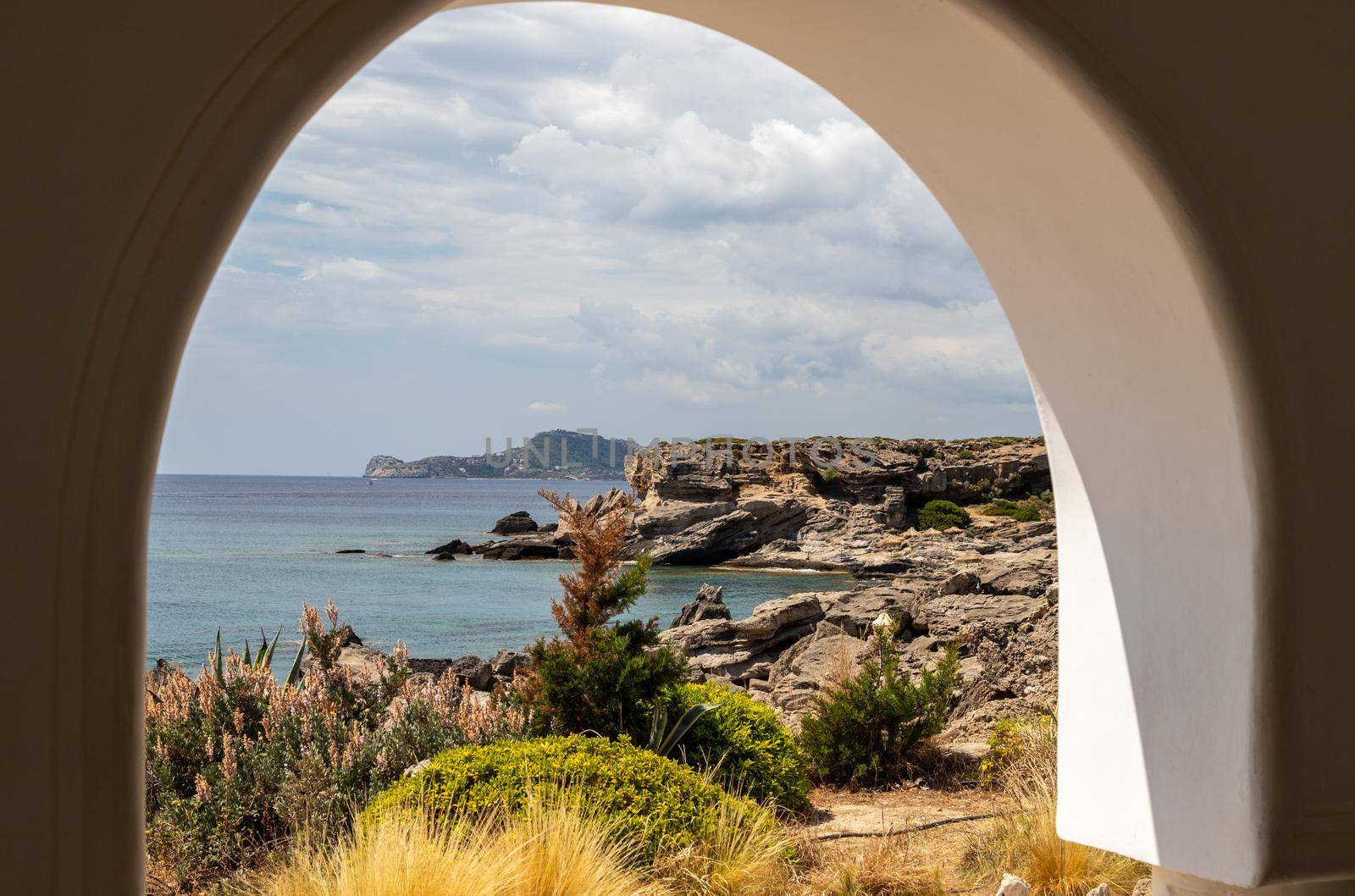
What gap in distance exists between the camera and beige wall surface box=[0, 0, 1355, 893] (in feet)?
4.93

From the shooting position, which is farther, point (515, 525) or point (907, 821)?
point (515, 525)

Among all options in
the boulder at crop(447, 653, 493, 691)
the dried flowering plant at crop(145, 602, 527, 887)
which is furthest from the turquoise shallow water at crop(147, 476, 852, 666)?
the boulder at crop(447, 653, 493, 691)

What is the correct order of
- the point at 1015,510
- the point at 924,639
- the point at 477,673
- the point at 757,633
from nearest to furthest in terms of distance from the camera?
1. the point at 924,639
2. the point at 477,673
3. the point at 757,633
4. the point at 1015,510

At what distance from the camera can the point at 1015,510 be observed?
39.2m

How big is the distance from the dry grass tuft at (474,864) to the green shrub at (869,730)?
11.2 ft

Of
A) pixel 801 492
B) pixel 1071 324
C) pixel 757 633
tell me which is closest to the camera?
pixel 1071 324

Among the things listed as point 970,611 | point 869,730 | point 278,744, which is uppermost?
point 278,744

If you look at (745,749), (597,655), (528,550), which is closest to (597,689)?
(597,655)

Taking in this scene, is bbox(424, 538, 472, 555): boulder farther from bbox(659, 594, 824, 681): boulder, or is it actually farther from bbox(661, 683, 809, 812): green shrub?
bbox(661, 683, 809, 812): green shrub

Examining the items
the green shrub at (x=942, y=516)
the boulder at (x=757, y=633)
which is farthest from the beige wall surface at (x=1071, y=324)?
the green shrub at (x=942, y=516)

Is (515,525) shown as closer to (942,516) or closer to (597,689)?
(942,516)

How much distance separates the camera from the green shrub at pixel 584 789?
14.3 ft

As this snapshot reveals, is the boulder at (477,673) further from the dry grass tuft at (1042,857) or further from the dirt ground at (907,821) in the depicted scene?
the dry grass tuft at (1042,857)

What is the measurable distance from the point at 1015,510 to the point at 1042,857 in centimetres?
3651
